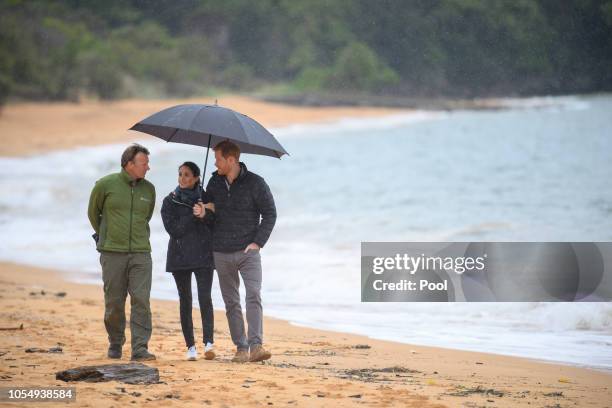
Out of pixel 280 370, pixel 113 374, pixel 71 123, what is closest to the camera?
pixel 113 374

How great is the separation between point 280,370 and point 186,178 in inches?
49.0

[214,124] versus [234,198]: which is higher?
[214,124]

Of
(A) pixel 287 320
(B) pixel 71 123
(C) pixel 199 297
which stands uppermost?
(B) pixel 71 123

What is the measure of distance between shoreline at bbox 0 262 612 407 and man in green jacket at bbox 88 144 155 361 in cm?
21

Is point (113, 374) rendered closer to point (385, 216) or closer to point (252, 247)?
point (252, 247)

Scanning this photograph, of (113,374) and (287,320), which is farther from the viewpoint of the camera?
(287,320)

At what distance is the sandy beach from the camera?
16.4 ft

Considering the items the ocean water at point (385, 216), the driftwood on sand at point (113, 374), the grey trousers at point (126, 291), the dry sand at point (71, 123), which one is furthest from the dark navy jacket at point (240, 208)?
the dry sand at point (71, 123)

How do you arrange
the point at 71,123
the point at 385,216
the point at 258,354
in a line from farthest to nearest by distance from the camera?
the point at 71,123, the point at 385,216, the point at 258,354

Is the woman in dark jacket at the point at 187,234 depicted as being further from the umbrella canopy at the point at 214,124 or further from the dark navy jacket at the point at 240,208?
the umbrella canopy at the point at 214,124

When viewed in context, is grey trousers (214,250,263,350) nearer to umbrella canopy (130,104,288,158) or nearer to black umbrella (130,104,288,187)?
black umbrella (130,104,288,187)

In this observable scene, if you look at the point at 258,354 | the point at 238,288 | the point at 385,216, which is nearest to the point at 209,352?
the point at 258,354

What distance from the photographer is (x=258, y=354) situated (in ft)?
19.8

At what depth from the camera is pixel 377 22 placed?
96875 millimetres
